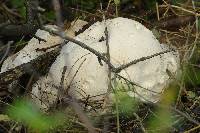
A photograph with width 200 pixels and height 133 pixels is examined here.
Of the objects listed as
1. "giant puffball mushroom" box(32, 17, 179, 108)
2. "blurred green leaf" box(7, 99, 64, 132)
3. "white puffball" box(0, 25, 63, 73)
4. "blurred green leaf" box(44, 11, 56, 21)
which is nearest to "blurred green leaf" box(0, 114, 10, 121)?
"blurred green leaf" box(7, 99, 64, 132)

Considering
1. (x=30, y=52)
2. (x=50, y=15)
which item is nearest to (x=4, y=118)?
(x=30, y=52)

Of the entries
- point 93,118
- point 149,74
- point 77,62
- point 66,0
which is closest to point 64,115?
point 93,118

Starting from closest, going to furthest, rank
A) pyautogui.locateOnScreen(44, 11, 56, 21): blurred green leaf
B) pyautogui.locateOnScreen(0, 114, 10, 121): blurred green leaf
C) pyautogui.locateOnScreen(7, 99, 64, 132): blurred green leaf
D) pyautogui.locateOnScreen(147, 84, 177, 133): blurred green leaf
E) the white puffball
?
1. pyautogui.locateOnScreen(7, 99, 64, 132): blurred green leaf
2. pyautogui.locateOnScreen(147, 84, 177, 133): blurred green leaf
3. pyautogui.locateOnScreen(0, 114, 10, 121): blurred green leaf
4. the white puffball
5. pyautogui.locateOnScreen(44, 11, 56, 21): blurred green leaf

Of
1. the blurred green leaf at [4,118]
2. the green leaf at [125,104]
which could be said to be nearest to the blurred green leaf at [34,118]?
the blurred green leaf at [4,118]

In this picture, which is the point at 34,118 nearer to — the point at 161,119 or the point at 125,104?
the point at 125,104

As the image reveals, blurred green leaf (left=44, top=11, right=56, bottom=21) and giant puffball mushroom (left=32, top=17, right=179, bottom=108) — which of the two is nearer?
giant puffball mushroom (left=32, top=17, right=179, bottom=108)

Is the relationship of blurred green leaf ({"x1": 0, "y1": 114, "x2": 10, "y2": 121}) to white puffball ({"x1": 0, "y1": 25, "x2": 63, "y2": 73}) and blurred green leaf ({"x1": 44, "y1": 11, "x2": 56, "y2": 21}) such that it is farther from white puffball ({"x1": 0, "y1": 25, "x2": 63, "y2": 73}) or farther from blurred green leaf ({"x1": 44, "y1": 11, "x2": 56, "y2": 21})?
blurred green leaf ({"x1": 44, "y1": 11, "x2": 56, "y2": 21})

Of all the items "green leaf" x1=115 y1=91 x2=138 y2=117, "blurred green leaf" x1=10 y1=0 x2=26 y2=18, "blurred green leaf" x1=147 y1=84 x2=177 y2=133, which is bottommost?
"blurred green leaf" x1=147 y1=84 x2=177 y2=133

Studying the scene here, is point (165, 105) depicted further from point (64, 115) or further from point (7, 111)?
point (7, 111)
